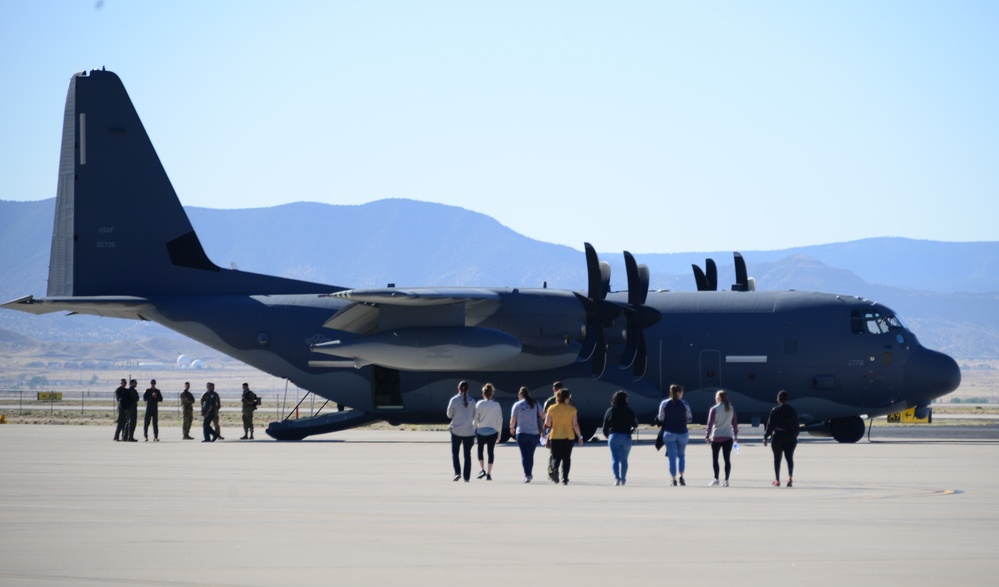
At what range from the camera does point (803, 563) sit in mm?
11398

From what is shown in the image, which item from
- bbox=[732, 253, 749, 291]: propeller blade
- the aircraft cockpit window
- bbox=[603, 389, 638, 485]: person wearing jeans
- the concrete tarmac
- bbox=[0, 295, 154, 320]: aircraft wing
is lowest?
the concrete tarmac

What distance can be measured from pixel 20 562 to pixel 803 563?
6518mm

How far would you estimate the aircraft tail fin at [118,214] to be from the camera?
36250 millimetres

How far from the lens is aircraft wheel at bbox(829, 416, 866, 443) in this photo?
3422 cm

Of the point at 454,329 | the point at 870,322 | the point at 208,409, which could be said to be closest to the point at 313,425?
the point at 208,409

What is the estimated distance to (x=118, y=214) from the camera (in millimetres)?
36406

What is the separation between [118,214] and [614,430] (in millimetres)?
20056

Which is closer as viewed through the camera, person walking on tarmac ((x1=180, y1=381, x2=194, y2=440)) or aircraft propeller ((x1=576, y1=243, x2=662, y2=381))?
aircraft propeller ((x1=576, y1=243, x2=662, y2=381))

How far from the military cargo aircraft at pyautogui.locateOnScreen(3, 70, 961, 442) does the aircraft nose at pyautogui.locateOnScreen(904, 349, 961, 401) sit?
34 mm

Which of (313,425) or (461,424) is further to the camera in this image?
(313,425)

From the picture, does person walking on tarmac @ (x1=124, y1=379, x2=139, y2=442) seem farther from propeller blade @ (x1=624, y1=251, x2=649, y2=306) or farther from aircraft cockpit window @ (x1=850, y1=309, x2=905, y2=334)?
aircraft cockpit window @ (x1=850, y1=309, x2=905, y2=334)

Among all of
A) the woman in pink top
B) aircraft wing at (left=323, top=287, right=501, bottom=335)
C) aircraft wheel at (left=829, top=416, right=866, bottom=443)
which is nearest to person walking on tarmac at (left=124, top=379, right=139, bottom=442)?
aircraft wing at (left=323, top=287, right=501, bottom=335)

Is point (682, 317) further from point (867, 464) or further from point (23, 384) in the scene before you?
point (23, 384)

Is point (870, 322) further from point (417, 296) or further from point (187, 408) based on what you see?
point (187, 408)
